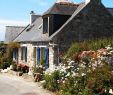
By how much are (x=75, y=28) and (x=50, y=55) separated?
2.46 m

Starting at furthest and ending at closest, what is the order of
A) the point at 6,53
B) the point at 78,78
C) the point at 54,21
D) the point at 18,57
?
the point at 6,53 → the point at 18,57 → the point at 54,21 → the point at 78,78

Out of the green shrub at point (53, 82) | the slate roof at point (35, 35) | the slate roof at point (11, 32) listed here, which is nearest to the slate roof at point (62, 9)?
the slate roof at point (35, 35)

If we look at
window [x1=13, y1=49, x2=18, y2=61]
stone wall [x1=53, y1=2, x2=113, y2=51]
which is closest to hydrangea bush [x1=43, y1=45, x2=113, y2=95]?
stone wall [x1=53, y1=2, x2=113, y2=51]

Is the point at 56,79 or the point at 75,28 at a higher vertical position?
the point at 75,28

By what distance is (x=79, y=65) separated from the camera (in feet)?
55.6

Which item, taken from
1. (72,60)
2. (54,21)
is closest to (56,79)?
(72,60)

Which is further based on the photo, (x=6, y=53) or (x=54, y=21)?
(x=6, y=53)

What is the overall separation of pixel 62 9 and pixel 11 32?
12042 mm

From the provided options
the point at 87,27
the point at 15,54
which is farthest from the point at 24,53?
the point at 87,27

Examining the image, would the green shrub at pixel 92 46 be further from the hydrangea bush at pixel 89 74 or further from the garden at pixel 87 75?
the hydrangea bush at pixel 89 74

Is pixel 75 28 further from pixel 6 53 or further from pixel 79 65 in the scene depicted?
pixel 6 53

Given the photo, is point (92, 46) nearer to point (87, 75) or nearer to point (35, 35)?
point (87, 75)

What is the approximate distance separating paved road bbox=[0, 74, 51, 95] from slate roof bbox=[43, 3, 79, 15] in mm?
5436

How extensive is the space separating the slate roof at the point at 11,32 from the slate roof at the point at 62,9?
10877 mm
